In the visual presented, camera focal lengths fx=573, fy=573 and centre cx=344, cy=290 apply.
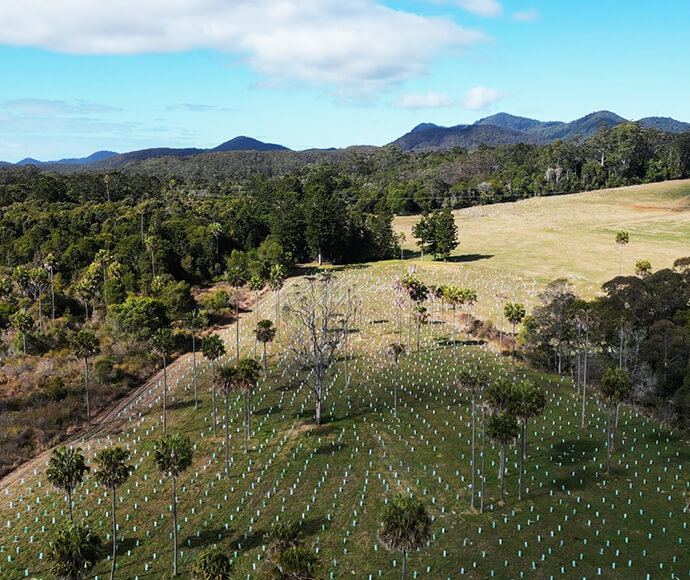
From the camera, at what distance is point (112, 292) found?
9912 centimetres

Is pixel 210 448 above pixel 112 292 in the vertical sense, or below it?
below

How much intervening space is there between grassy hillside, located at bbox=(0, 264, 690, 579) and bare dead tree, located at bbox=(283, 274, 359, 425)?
3.15m

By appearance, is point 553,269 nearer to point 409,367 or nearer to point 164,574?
point 409,367

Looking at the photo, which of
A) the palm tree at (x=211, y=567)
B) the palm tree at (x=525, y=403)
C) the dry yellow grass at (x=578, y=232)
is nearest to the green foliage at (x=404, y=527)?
the palm tree at (x=211, y=567)

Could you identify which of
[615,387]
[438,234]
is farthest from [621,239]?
[615,387]

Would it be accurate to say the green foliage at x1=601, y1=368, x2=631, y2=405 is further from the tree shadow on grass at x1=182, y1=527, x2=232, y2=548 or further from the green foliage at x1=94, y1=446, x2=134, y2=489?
the green foliage at x1=94, y1=446, x2=134, y2=489

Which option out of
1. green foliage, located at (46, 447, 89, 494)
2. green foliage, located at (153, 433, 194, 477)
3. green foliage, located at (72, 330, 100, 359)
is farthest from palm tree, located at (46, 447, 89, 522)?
green foliage, located at (72, 330, 100, 359)

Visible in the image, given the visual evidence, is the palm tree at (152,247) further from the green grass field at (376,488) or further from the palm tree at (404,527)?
the palm tree at (404,527)

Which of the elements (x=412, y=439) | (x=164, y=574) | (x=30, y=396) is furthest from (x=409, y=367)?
(x=30, y=396)

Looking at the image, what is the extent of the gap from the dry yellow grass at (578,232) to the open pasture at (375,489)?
160 ft

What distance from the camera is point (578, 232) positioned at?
14725cm

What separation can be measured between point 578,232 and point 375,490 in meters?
120

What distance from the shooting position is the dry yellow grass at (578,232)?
116125mm

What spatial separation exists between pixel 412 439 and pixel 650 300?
118ft
